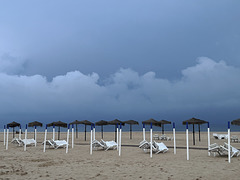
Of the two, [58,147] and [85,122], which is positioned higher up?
[85,122]

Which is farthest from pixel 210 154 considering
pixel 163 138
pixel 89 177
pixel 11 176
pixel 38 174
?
pixel 163 138

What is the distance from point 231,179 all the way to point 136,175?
2.44 m

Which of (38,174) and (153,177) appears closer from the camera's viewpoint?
(153,177)

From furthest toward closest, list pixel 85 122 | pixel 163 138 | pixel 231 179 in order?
pixel 163 138 < pixel 85 122 < pixel 231 179

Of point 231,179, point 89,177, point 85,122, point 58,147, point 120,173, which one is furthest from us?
point 85,122

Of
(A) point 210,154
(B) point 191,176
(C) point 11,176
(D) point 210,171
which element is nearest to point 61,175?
(C) point 11,176

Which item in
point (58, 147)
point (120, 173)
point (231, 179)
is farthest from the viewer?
point (58, 147)

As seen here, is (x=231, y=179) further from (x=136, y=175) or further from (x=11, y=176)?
(x=11, y=176)

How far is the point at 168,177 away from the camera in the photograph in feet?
21.2

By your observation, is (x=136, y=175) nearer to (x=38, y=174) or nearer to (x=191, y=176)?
(x=191, y=176)

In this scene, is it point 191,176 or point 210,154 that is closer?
point 191,176

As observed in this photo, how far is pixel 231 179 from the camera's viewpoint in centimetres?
616

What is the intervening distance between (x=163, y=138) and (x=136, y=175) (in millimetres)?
16366

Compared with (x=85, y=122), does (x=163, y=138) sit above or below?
below
